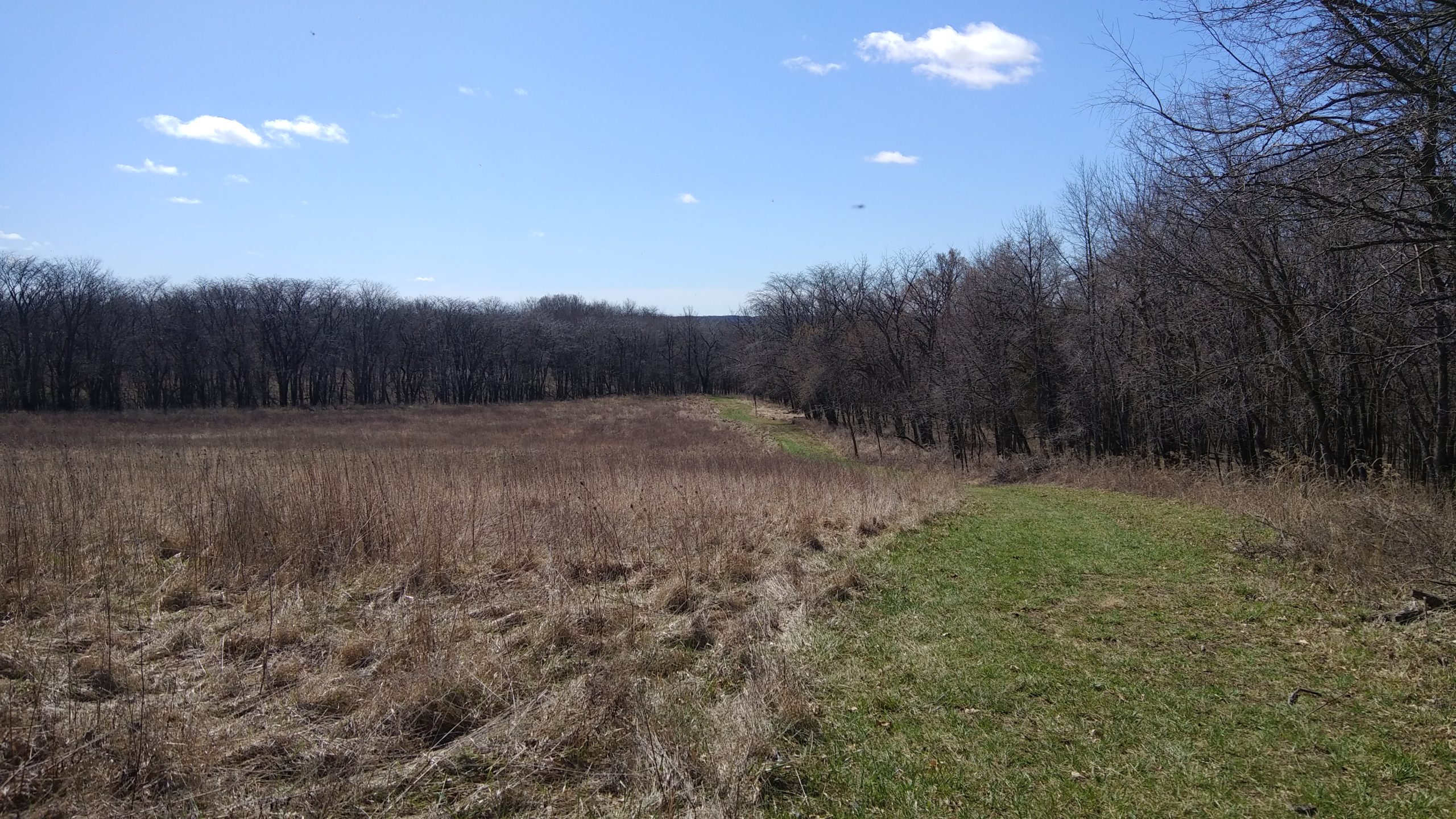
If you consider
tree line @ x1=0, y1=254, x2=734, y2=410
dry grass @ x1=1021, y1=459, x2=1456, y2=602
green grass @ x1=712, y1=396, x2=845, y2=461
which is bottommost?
green grass @ x1=712, y1=396, x2=845, y2=461

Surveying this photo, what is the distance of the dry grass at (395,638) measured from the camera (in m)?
3.36

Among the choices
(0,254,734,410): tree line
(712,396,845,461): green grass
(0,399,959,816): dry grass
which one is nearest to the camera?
(0,399,959,816): dry grass

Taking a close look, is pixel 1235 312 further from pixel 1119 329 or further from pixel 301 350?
pixel 301 350

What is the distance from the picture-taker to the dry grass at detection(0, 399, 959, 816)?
3.36m

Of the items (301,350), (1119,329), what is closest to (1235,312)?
(1119,329)

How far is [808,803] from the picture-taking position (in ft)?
11.1

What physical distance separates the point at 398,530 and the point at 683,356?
305ft

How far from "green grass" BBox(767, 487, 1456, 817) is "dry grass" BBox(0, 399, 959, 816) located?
504 millimetres

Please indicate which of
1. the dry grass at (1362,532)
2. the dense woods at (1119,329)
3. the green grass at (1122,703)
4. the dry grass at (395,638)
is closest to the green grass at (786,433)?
the dense woods at (1119,329)

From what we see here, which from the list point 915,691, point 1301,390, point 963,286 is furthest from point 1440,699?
point 963,286

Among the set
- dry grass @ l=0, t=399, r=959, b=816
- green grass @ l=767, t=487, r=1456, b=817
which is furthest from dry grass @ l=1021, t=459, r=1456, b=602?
dry grass @ l=0, t=399, r=959, b=816

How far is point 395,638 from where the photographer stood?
5.00m

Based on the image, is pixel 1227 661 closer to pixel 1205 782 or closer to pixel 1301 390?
pixel 1205 782

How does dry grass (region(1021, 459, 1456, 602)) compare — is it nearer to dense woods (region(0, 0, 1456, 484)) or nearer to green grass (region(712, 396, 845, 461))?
dense woods (region(0, 0, 1456, 484))
